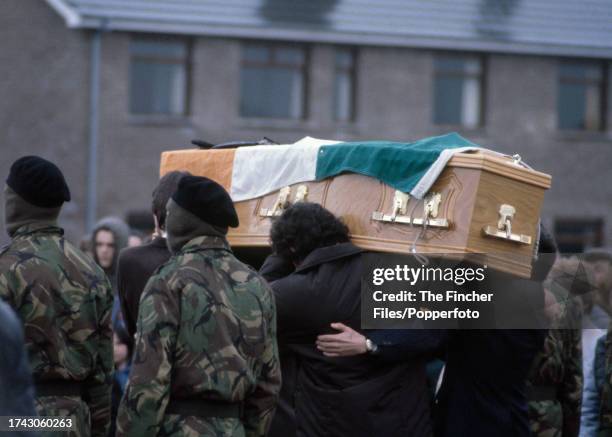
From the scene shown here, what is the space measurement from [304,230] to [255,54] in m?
19.2

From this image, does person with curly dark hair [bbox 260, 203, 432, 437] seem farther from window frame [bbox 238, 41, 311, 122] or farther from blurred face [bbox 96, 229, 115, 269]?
window frame [bbox 238, 41, 311, 122]

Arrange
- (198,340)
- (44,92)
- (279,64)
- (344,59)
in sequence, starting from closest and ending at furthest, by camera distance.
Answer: (198,340)
(44,92)
(279,64)
(344,59)

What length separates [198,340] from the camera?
4.79 meters

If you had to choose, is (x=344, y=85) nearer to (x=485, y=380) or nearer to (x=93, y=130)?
(x=93, y=130)

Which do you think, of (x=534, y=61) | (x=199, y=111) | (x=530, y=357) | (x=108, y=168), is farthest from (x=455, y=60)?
(x=530, y=357)

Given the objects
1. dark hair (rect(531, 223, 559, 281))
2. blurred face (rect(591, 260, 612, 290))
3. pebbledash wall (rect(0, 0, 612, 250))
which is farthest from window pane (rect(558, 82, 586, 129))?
dark hair (rect(531, 223, 559, 281))

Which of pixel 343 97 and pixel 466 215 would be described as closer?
pixel 466 215

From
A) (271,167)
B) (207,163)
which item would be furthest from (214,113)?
(271,167)

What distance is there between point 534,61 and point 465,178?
21.0 meters

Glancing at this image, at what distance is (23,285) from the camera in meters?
5.20

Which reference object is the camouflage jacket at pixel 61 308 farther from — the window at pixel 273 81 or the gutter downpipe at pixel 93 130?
the window at pixel 273 81

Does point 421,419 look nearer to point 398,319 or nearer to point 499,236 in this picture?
point 398,319

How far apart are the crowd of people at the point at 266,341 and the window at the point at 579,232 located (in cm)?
1983

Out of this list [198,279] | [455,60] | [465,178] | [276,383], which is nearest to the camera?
[198,279]
